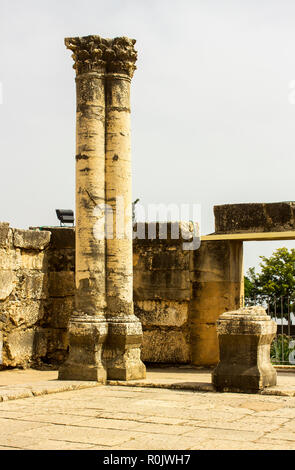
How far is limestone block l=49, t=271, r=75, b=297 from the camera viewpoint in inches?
533

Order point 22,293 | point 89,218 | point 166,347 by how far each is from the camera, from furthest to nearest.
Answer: point 166,347
point 22,293
point 89,218

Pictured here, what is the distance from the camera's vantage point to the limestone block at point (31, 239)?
12.6 meters

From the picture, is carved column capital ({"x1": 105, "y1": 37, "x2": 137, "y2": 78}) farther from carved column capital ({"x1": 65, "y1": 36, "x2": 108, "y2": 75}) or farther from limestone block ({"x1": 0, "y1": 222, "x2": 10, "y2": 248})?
limestone block ({"x1": 0, "y1": 222, "x2": 10, "y2": 248})

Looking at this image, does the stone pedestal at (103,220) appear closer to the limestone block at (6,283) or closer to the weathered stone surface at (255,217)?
the limestone block at (6,283)

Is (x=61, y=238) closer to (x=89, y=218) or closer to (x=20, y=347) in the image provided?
(x=20, y=347)

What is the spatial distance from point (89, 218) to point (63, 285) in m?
3.31

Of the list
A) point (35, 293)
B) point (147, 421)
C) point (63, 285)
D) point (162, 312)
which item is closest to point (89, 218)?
point (35, 293)

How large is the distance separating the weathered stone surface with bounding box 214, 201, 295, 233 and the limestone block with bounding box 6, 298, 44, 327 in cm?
357

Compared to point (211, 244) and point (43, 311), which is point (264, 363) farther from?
point (43, 311)

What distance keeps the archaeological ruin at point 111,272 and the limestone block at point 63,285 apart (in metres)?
0.02

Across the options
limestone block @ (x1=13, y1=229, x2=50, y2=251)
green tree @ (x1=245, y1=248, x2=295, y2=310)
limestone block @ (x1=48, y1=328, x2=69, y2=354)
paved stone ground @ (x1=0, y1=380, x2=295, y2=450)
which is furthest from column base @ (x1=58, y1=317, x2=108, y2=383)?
green tree @ (x1=245, y1=248, x2=295, y2=310)

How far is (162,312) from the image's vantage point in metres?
13.4

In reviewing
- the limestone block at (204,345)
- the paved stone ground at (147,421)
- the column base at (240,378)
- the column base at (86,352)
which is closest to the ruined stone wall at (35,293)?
the column base at (86,352)
